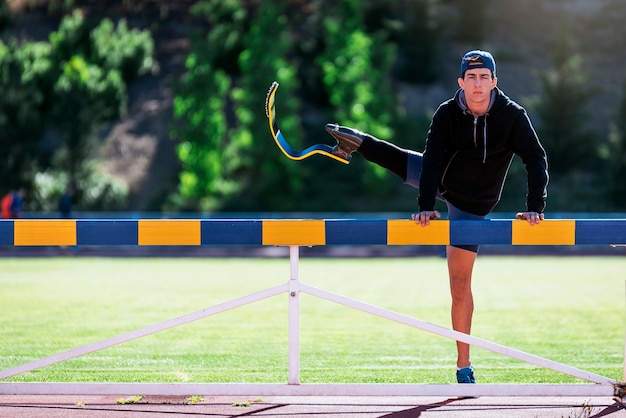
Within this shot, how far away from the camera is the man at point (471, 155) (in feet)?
18.2

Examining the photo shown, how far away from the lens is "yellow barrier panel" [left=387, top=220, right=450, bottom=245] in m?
5.09

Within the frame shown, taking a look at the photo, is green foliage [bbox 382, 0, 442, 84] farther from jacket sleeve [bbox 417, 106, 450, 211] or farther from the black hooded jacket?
jacket sleeve [bbox 417, 106, 450, 211]

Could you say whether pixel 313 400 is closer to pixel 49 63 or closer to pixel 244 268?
pixel 244 268

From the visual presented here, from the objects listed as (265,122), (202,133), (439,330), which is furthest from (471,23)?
(439,330)

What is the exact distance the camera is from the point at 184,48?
57188mm

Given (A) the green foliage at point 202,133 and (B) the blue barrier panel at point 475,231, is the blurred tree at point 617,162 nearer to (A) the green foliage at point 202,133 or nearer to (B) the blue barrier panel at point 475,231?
(A) the green foliage at point 202,133

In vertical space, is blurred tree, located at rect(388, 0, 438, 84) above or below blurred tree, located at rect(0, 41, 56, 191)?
above

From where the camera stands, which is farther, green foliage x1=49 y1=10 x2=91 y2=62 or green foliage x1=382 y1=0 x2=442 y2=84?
green foliage x1=382 y1=0 x2=442 y2=84

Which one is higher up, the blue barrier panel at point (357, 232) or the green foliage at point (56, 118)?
the green foliage at point (56, 118)

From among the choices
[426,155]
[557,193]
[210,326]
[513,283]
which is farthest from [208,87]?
[426,155]

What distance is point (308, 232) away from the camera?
5121 millimetres

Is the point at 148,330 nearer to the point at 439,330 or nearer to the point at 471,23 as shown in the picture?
the point at 439,330

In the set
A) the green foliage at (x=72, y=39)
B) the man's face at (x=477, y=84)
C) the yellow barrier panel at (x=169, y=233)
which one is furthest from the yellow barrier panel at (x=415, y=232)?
the green foliage at (x=72, y=39)

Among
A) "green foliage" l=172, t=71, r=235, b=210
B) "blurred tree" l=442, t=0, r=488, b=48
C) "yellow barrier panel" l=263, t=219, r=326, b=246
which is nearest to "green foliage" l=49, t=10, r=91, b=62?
"green foliage" l=172, t=71, r=235, b=210
